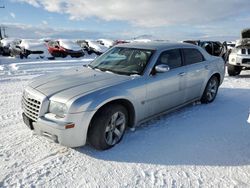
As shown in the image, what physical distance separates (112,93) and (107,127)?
51cm

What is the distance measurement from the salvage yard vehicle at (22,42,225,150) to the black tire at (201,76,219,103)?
0.32m

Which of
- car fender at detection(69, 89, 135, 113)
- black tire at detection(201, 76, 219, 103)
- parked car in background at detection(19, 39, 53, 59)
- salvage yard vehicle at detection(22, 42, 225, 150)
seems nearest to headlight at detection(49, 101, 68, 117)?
salvage yard vehicle at detection(22, 42, 225, 150)

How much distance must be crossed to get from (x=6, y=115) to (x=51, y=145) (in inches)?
71.6

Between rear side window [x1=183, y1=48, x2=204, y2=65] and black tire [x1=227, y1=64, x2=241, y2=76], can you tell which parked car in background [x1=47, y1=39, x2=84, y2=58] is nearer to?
black tire [x1=227, y1=64, x2=241, y2=76]

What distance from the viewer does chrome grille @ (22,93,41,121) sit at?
3.57 m

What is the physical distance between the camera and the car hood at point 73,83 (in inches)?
139

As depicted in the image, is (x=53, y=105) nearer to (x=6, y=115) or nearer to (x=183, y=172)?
(x=183, y=172)

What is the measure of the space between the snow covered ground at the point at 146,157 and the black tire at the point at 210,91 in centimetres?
87

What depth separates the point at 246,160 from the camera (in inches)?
142

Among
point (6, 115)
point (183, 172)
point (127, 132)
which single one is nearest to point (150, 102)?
point (127, 132)

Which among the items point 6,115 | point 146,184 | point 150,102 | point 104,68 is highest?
point 104,68

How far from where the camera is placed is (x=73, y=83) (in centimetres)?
390

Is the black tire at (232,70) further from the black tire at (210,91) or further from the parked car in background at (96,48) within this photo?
the parked car in background at (96,48)

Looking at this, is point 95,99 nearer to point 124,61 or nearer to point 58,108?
point 58,108
